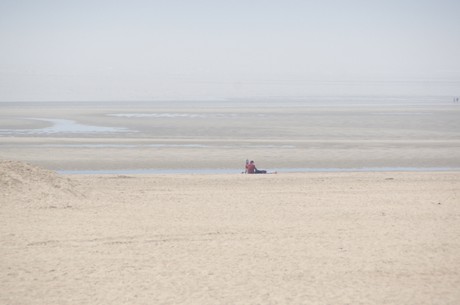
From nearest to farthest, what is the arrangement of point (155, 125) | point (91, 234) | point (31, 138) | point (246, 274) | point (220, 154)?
point (246, 274), point (91, 234), point (220, 154), point (31, 138), point (155, 125)

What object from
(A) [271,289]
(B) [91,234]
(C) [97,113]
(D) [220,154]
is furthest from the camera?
(C) [97,113]

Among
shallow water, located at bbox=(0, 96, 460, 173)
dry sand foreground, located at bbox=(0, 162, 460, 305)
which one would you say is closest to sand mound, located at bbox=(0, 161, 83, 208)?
dry sand foreground, located at bbox=(0, 162, 460, 305)

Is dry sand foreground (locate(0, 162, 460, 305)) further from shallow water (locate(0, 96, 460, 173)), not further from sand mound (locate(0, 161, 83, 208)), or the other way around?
shallow water (locate(0, 96, 460, 173))

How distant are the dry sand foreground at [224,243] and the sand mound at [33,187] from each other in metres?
0.03

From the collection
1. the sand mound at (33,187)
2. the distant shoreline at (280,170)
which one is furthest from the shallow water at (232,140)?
the sand mound at (33,187)

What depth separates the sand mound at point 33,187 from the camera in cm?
1465

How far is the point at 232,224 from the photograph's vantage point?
13.4m

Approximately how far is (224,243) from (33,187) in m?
6.35

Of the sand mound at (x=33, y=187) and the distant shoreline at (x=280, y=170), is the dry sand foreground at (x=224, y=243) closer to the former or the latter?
the sand mound at (x=33, y=187)

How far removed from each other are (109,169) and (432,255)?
17504mm

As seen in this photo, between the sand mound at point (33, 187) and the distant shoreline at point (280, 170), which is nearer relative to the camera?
the sand mound at point (33, 187)

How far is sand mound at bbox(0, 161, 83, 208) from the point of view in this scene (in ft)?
48.1

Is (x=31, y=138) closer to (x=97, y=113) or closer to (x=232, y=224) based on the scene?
(x=97, y=113)

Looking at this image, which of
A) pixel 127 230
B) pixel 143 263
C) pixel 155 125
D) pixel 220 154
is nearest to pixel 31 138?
pixel 155 125
